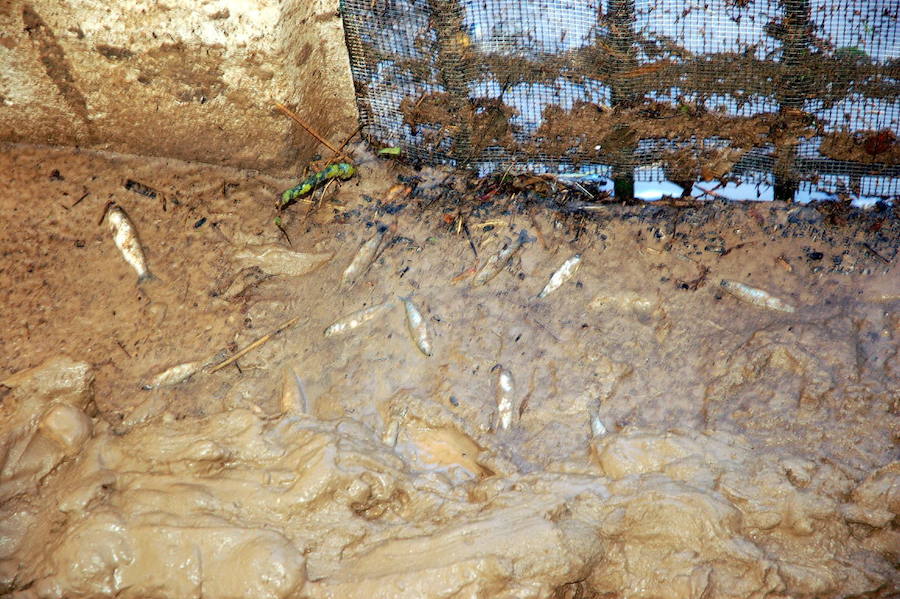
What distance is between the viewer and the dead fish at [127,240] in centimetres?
399

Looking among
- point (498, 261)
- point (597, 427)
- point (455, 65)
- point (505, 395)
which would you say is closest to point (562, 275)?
point (498, 261)

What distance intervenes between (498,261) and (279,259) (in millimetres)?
1195

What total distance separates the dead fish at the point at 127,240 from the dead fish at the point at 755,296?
9.86ft

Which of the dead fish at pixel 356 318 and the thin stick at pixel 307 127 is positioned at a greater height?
the thin stick at pixel 307 127

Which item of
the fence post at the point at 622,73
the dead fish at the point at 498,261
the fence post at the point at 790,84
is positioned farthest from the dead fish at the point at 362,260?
the fence post at the point at 790,84

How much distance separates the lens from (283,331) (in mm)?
3889

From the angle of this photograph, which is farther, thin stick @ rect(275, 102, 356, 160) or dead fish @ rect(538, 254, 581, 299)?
thin stick @ rect(275, 102, 356, 160)

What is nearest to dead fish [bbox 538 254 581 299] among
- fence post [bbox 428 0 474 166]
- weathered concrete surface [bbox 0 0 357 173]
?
fence post [bbox 428 0 474 166]

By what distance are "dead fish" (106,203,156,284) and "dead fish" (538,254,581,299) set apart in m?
2.07

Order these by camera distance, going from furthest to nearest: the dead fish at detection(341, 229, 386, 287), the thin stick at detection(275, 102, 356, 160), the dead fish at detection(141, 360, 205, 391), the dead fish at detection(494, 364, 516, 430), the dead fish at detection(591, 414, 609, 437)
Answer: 1. the thin stick at detection(275, 102, 356, 160)
2. the dead fish at detection(341, 229, 386, 287)
3. the dead fish at detection(141, 360, 205, 391)
4. the dead fish at detection(494, 364, 516, 430)
5. the dead fish at detection(591, 414, 609, 437)

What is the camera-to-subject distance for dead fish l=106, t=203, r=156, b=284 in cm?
399

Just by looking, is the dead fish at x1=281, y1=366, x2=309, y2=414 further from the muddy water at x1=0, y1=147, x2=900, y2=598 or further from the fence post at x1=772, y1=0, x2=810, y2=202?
the fence post at x1=772, y1=0, x2=810, y2=202

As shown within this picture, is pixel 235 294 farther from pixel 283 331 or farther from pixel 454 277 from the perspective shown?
pixel 454 277

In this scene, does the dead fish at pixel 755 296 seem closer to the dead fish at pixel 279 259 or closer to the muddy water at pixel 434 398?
the muddy water at pixel 434 398
